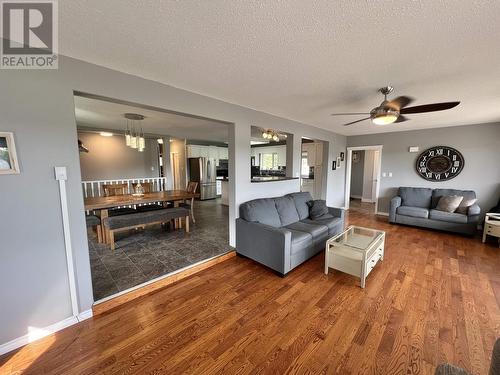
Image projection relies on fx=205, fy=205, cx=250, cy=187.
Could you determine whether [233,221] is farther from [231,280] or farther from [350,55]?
[350,55]

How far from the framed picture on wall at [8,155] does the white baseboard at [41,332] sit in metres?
1.34

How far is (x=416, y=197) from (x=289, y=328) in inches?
194

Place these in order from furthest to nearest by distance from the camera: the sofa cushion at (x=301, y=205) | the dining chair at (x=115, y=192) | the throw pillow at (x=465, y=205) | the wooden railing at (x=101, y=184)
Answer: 1. the wooden railing at (x=101, y=184)
2. the throw pillow at (x=465, y=205)
3. the dining chair at (x=115, y=192)
4. the sofa cushion at (x=301, y=205)

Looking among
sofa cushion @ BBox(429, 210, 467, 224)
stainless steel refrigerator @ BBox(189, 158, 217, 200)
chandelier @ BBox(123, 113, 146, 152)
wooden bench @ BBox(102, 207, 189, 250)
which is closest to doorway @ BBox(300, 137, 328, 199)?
sofa cushion @ BBox(429, 210, 467, 224)

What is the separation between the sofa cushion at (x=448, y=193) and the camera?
4359mm

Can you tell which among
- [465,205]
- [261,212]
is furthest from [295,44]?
[465,205]

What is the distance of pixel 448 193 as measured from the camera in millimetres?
4629

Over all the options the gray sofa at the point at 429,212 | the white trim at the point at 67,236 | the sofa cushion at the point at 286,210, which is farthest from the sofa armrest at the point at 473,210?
the white trim at the point at 67,236

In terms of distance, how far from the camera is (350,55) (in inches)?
68.8

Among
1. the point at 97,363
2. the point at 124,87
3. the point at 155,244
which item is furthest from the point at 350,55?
the point at 155,244

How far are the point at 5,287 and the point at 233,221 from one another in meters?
2.35

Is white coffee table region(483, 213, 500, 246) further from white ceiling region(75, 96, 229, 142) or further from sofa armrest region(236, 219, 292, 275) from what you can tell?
white ceiling region(75, 96, 229, 142)

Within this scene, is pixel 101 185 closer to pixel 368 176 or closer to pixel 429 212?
pixel 429 212

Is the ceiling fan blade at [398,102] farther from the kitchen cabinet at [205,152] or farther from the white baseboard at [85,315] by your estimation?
the kitchen cabinet at [205,152]
